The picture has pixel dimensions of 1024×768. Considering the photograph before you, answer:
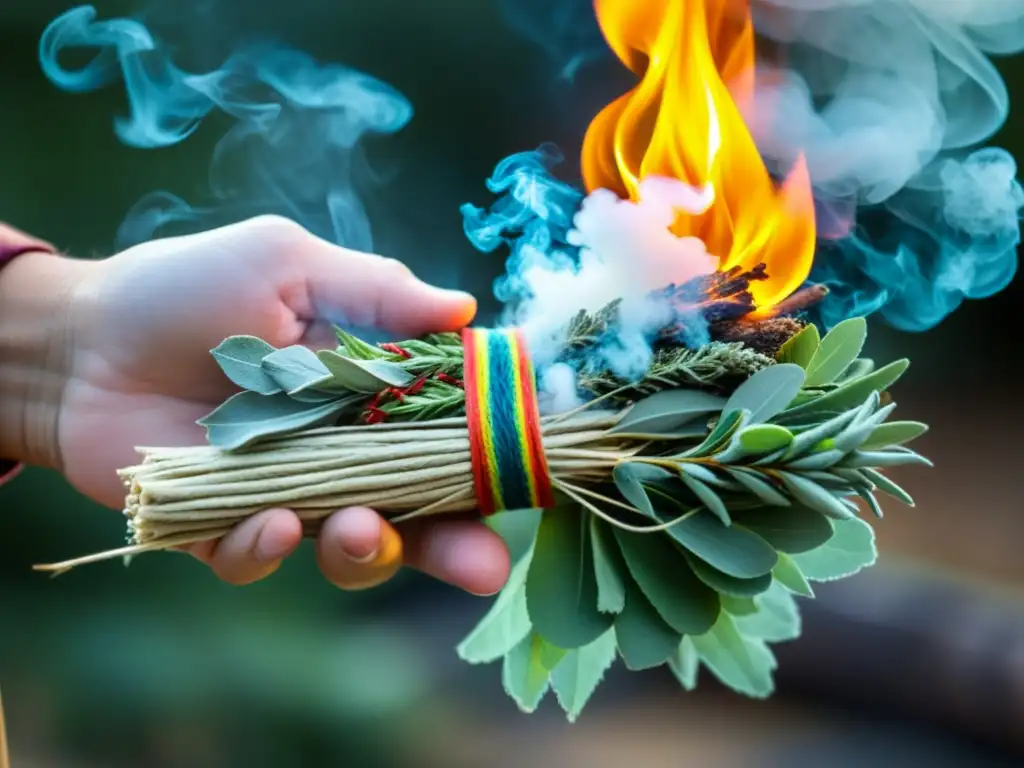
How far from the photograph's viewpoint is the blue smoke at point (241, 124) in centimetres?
97

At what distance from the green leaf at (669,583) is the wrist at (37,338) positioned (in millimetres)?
610

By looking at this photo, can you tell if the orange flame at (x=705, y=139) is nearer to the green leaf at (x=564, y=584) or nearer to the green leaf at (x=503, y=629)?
the green leaf at (x=564, y=584)

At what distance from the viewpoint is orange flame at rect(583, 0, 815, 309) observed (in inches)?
29.8

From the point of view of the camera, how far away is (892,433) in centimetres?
64

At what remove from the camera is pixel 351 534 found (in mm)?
689

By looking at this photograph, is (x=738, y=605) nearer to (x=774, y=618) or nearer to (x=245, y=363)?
(x=774, y=618)

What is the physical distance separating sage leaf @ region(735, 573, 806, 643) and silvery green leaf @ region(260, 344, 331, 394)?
0.50 meters

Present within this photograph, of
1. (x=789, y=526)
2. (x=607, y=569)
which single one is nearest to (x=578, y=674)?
(x=607, y=569)

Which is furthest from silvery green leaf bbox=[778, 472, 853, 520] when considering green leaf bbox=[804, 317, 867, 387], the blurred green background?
the blurred green background

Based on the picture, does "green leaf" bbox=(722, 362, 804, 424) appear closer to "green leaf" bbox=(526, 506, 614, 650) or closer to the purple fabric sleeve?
"green leaf" bbox=(526, 506, 614, 650)

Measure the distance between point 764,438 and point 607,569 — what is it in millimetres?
179

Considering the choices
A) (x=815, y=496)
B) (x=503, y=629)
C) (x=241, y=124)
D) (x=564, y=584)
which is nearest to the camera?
(x=815, y=496)

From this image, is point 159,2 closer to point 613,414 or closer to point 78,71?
point 78,71

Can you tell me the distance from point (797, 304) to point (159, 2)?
877 mm
